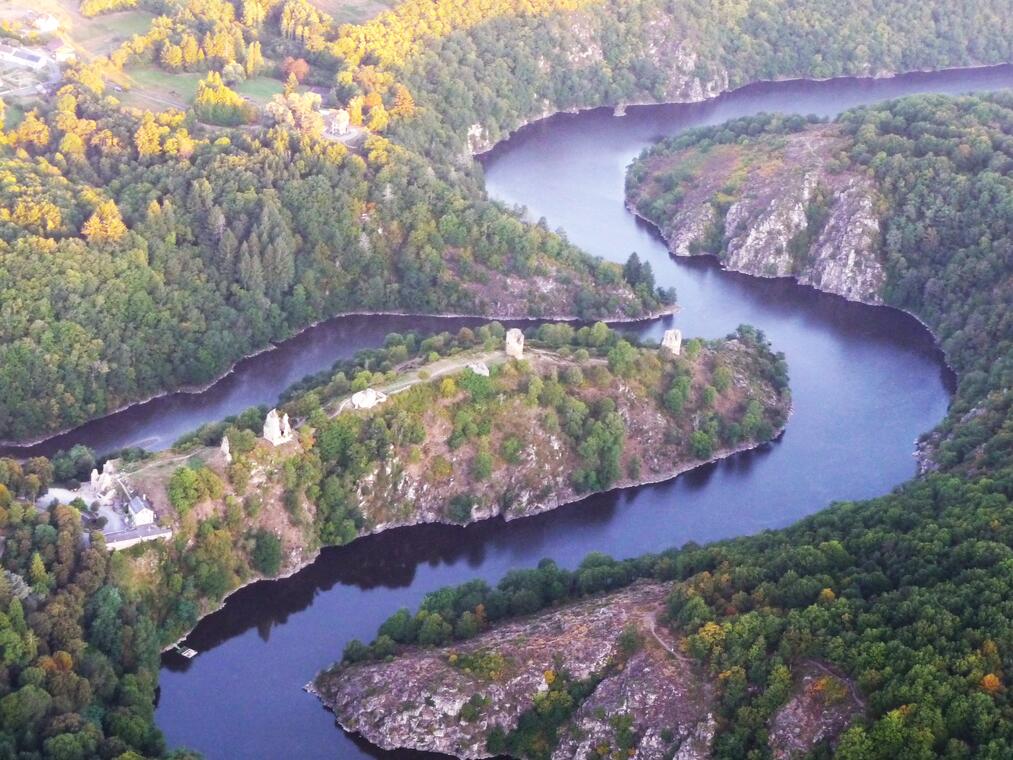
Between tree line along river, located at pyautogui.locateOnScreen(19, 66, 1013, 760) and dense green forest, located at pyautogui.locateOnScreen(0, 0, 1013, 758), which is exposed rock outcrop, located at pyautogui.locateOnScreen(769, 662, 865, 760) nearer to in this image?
dense green forest, located at pyautogui.locateOnScreen(0, 0, 1013, 758)

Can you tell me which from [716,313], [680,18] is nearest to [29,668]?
[716,313]

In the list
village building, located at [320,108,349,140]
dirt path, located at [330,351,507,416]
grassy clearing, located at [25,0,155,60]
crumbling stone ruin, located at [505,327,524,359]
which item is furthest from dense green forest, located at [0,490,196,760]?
grassy clearing, located at [25,0,155,60]

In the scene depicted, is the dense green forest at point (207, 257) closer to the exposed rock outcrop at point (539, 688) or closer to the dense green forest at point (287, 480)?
the dense green forest at point (287, 480)

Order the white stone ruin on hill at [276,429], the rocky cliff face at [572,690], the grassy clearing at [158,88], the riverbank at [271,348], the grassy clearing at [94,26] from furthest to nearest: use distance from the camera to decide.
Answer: the grassy clearing at [94,26], the grassy clearing at [158,88], the riverbank at [271,348], the white stone ruin on hill at [276,429], the rocky cliff face at [572,690]

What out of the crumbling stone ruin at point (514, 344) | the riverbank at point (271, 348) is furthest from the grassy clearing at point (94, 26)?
the crumbling stone ruin at point (514, 344)

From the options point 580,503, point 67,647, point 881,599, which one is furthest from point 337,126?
point 881,599

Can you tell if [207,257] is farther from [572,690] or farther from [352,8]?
[352,8]
